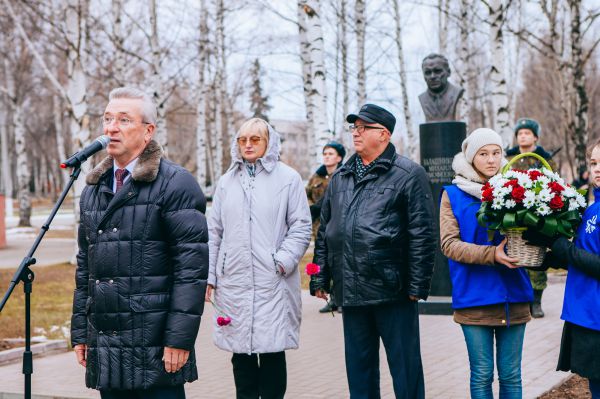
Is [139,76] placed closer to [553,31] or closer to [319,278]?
[553,31]

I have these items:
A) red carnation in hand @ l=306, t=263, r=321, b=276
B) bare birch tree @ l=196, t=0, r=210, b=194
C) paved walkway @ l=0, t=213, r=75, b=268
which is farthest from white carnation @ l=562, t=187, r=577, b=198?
bare birch tree @ l=196, t=0, r=210, b=194

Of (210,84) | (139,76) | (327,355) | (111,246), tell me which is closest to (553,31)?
(210,84)

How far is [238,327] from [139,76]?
38906 mm

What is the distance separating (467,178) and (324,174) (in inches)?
208

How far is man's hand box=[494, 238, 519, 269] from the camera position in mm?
4707

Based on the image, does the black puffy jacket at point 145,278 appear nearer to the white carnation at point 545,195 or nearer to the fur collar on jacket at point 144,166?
the fur collar on jacket at point 144,166

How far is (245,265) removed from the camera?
5609 millimetres

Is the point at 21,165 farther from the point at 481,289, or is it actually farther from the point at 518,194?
the point at 518,194

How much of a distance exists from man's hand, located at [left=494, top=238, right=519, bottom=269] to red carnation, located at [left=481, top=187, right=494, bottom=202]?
0.32 m

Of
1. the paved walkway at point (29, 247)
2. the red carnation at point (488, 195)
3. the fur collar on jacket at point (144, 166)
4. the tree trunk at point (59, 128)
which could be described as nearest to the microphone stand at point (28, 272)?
the fur collar on jacket at point (144, 166)

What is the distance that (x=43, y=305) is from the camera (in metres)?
12.1

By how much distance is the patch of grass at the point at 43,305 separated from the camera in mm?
10047

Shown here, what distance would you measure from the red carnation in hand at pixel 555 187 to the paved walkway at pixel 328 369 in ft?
7.71

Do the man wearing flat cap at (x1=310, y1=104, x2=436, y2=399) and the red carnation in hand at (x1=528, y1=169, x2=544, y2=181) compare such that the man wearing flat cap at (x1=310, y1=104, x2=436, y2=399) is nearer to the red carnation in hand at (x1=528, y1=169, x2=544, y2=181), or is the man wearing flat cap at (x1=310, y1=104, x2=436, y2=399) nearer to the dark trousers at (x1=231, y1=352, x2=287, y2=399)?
the dark trousers at (x1=231, y1=352, x2=287, y2=399)
